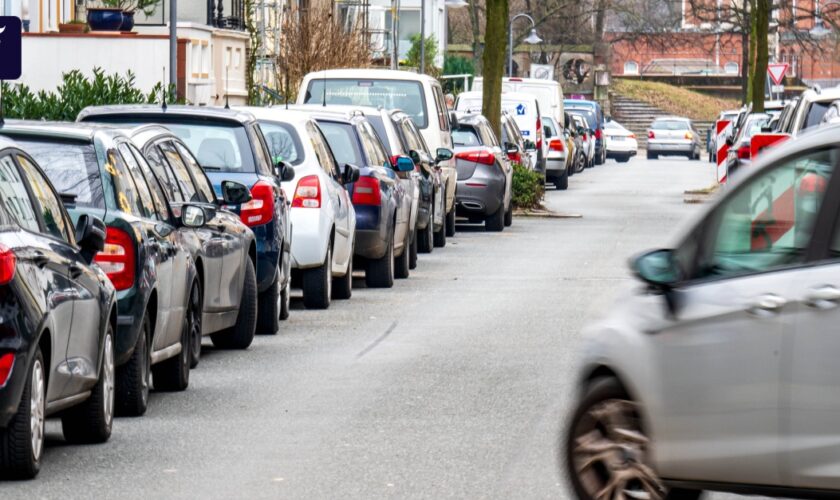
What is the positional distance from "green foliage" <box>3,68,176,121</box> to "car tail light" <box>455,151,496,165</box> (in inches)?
189

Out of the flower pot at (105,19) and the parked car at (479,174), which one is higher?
the flower pot at (105,19)

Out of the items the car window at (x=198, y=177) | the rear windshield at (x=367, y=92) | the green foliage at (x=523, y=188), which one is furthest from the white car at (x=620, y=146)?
the car window at (x=198, y=177)

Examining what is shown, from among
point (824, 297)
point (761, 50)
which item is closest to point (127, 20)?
point (761, 50)

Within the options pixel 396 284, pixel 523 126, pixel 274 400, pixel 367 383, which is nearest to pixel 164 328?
pixel 274 400

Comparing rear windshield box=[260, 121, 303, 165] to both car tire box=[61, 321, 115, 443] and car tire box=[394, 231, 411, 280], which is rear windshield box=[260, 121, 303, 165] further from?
car tire box=[61, 321, 115, 443]

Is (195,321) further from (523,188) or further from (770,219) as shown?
(523,188)

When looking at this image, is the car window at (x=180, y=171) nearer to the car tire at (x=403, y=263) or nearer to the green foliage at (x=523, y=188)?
the car tire at (x=403, y=263)

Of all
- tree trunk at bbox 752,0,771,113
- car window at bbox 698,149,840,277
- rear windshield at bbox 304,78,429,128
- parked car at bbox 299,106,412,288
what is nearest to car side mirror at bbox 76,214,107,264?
car window at bbox 698,149,840,277

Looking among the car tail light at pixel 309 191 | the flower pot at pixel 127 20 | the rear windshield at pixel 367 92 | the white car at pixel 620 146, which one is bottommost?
the white car at pixel 620 146

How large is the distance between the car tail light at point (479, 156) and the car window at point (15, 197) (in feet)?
65.7

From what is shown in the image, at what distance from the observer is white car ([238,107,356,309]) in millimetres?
16484

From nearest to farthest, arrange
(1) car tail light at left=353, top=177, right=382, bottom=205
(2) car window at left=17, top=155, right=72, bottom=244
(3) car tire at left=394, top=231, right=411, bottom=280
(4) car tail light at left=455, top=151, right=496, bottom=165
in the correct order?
1. (2) car window at left=17, top=155, right=72, bottom=244
2. (1) car tail light at left=353, top=177, right=382, bottom=205
3. (3) car tire at left=394, top=231, right=411, bottom=280
4. (4) car tail light at left=455, top=151, right=496, bottom=165

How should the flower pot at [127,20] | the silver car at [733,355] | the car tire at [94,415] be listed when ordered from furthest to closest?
the flower pot at [127,20], the car tire at [94,415], the silver car at [733,355]

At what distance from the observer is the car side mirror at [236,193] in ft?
44.4
